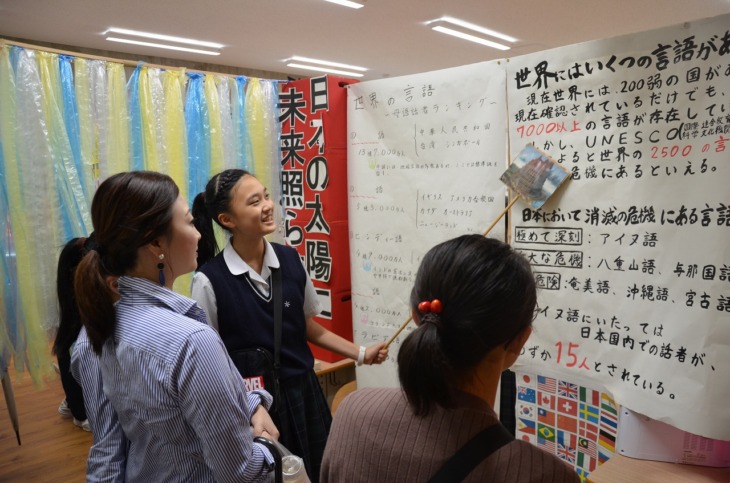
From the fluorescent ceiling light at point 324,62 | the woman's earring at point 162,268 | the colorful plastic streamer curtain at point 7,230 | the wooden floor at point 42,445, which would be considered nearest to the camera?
the woman's earring at point 162,268

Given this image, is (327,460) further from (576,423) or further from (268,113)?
(268,113)

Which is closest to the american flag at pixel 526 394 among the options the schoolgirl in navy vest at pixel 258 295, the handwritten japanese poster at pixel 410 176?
the handwritten japanese poster at pixel 410 176

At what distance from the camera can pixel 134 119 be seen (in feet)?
8.31

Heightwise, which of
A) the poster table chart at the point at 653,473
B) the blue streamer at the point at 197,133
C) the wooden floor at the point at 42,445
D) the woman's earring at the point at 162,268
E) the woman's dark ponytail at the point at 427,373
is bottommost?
the wooden floor at the point at 42,445

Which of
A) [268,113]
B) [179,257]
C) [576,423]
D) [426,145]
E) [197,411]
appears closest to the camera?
[197,411]

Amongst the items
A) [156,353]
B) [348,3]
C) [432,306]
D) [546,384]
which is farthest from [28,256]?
[348,3]

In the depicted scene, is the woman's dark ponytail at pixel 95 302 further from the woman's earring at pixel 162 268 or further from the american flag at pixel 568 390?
the american flag at pixel 568 390

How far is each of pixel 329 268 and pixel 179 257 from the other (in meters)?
1.47

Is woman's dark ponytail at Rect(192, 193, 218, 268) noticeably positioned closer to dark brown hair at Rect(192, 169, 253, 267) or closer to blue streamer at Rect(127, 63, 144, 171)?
dark brown hair at Rect(192, 169, 253, 267)

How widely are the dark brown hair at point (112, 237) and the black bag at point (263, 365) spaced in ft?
2.12

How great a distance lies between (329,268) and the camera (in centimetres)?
265

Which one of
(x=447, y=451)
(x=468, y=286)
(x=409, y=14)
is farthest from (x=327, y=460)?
(x=409, y=14)

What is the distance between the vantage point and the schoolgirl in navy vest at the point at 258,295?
1.71 meters

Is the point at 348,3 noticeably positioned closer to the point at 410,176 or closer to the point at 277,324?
the point at 410,176
